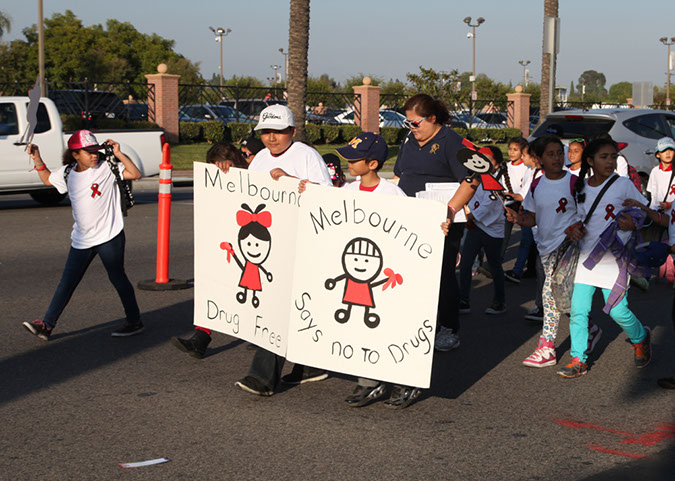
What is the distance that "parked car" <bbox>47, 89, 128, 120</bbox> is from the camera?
98.1ft

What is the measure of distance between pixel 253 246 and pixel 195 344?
1031mm

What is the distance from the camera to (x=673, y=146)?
29.9ft

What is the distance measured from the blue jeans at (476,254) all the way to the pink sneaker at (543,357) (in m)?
1.82

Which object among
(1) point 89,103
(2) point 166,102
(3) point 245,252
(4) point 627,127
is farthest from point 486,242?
(1) point 89,103

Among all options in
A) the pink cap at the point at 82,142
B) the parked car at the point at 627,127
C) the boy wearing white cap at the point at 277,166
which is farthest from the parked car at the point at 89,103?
the boy wearing white cap at the point at 277,166

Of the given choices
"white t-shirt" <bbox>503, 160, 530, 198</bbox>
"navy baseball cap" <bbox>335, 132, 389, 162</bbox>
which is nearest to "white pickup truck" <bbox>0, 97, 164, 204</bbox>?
"white t-shirt" <bbox>503, 160, 530, 198</bbox>

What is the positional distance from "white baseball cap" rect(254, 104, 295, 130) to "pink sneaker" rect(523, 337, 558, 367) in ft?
8.00

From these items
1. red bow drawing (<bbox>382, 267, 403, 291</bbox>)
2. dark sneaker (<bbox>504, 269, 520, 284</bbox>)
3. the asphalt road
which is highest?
red bow drawing (<bbox>382, 267, 403, 291</bbox>)

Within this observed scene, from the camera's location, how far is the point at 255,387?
18.2 ft

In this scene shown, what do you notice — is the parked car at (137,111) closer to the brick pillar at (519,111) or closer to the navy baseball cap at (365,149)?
the brick pillar at (519,111)

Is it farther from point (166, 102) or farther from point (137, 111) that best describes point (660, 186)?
point (137, 111)

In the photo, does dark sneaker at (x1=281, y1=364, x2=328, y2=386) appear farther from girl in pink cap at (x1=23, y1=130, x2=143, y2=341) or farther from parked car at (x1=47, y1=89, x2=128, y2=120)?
parked car at (x1=47, y1=89, x2=128, y2=120)

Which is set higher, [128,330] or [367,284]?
[367,284]

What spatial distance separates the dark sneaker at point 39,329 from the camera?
6.87 metres
